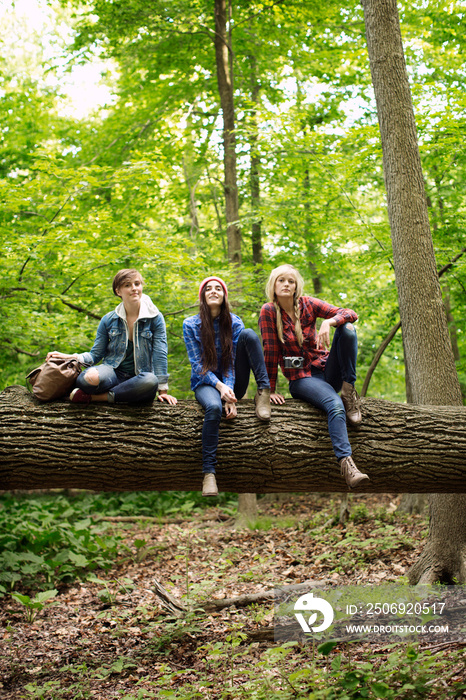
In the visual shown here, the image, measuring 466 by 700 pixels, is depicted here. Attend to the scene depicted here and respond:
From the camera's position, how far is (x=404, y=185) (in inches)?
231

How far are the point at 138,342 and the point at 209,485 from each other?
1515 millimetres

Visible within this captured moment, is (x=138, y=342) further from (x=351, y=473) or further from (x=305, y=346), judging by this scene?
(x=351, y=473)

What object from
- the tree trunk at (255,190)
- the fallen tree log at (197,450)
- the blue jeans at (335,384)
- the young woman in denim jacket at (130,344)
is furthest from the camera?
the tree trunk at (255,190)

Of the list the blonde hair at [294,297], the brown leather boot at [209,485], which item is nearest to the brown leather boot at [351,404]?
the blonde hair at [294,297]

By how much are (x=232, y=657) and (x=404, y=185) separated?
202 inches

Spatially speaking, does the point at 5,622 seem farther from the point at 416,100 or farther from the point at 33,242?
the point at 416,100

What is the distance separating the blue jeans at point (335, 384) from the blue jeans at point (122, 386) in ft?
4.52

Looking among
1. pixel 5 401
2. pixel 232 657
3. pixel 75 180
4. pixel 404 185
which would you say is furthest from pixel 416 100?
pixel 232 657

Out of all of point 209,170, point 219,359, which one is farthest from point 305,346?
point 209,170

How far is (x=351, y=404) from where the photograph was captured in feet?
15.4

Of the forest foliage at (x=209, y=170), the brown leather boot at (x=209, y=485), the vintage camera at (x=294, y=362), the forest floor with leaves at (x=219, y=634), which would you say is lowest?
the forest floor with leaves at (x=219, y=634)

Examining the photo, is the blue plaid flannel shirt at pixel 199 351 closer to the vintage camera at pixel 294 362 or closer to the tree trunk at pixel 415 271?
the vintage camera at pixel 294 362

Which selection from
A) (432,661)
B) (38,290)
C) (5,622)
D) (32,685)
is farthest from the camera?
(38,290)

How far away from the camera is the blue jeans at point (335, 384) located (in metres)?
4.37
